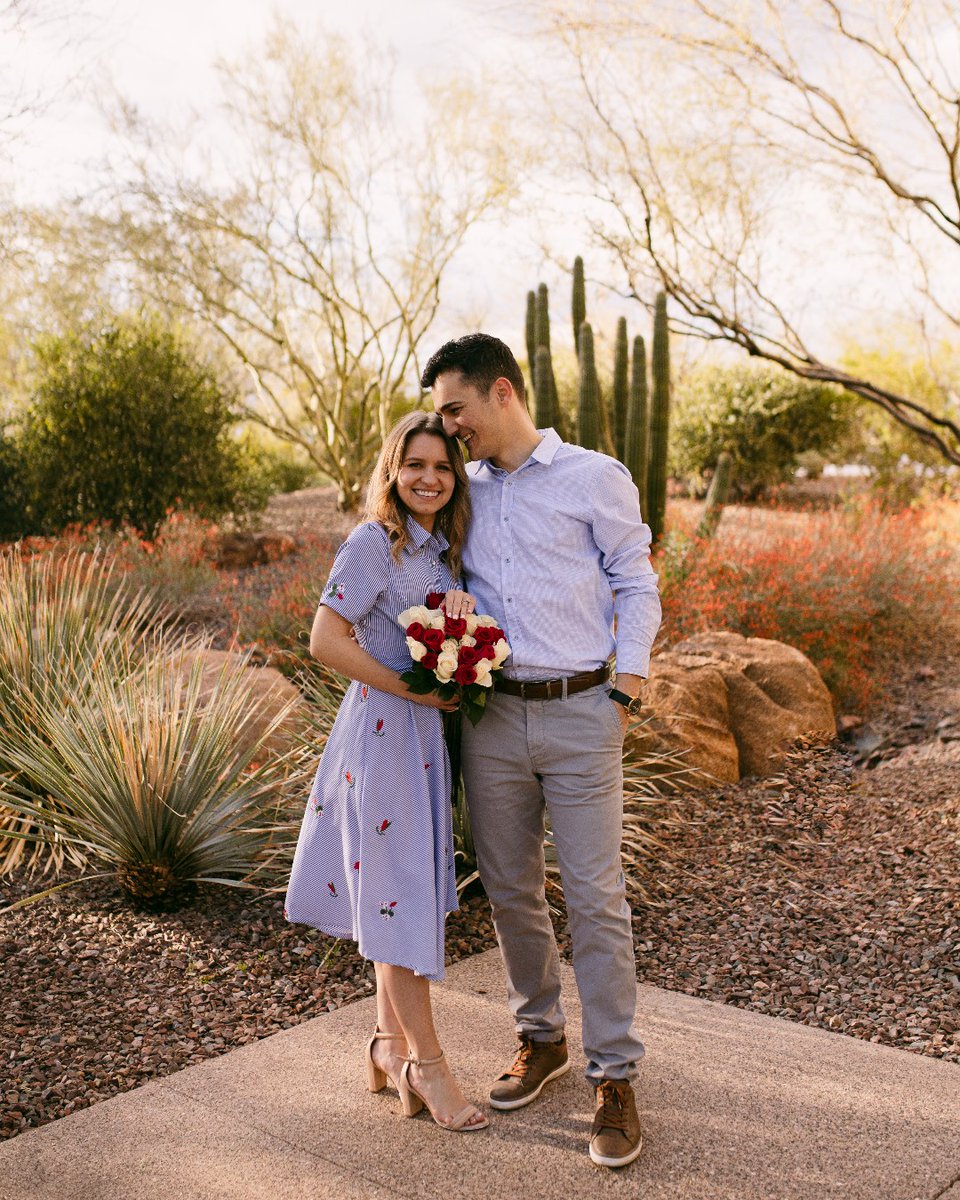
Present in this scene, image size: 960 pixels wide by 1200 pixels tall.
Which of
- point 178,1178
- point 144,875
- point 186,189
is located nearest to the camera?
point 178,1178

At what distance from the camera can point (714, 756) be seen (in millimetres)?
5922

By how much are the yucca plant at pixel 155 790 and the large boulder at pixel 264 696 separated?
23 centimetres

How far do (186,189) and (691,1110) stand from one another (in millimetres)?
16946

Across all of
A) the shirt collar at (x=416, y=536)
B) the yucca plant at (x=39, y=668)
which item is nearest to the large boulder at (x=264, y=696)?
the yucca plant at (x=39, y=668)

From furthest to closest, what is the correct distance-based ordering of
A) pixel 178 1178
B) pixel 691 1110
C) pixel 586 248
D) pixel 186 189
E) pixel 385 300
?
pixel 385 300 < pixel 186 189 < pixel 586 248 < pixel 691 1110 < pixel 178 1178

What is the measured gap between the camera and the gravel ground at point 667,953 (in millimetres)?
3492

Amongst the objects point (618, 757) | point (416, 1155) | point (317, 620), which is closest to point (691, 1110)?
point (416, 1155)

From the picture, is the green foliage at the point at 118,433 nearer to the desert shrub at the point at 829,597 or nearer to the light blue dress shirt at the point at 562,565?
the desert shrub at the point at 829,597

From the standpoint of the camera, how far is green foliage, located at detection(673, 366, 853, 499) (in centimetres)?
1841

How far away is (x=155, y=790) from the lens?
4426mm

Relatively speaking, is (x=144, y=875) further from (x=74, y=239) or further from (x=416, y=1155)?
(x=74, y=239)

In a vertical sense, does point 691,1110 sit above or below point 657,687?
below

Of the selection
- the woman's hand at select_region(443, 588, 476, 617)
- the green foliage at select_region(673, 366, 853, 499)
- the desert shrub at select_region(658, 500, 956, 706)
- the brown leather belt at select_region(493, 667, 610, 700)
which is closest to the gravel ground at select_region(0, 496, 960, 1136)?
the brown leather belt at select_region(493, 667, 610, 700)

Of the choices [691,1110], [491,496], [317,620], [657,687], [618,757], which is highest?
[491,496]
